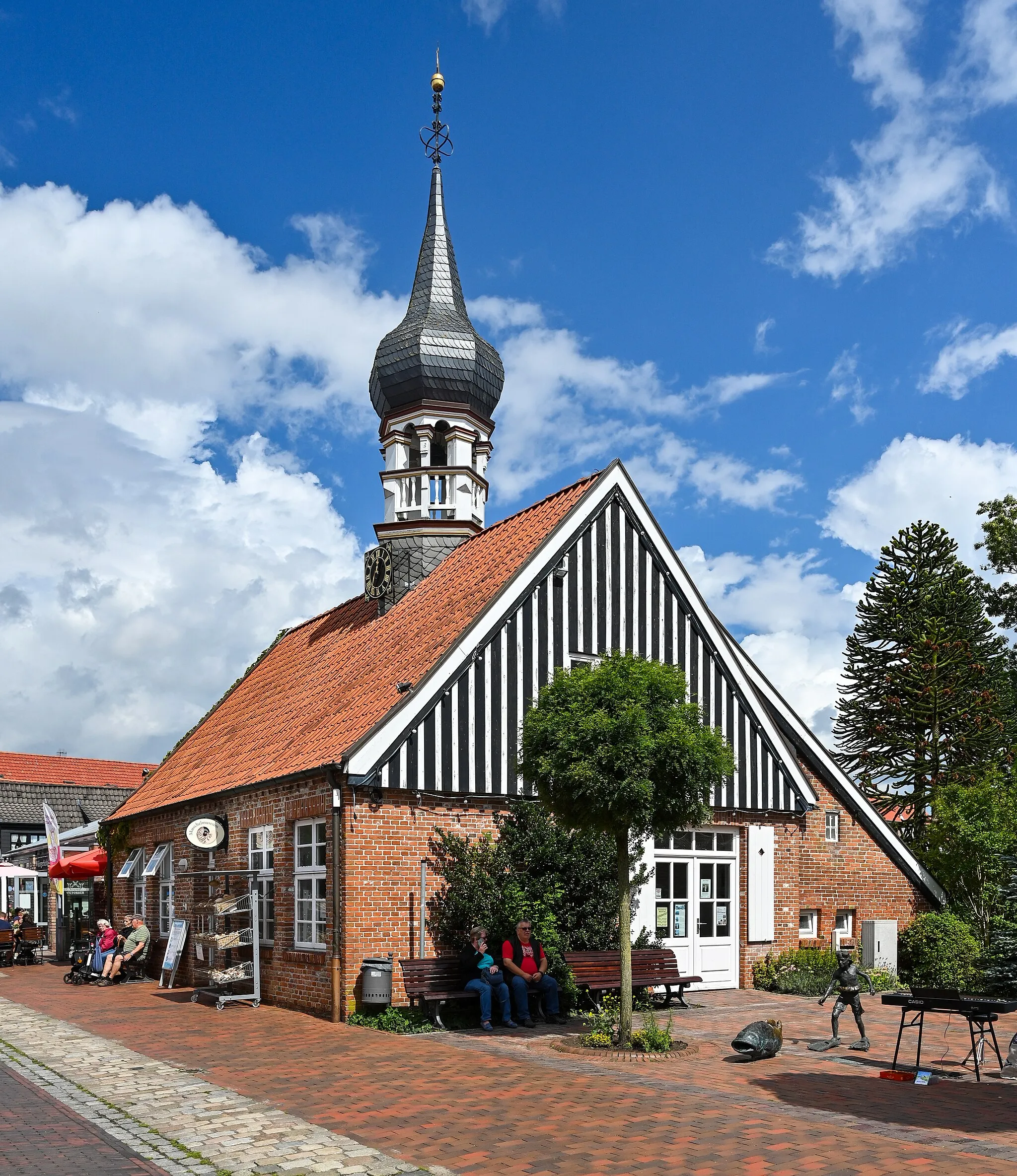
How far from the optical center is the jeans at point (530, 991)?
50.9ft

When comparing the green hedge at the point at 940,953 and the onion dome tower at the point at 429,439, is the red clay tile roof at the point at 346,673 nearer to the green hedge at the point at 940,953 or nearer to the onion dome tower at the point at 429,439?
the onion dome tower at the point at 429,439

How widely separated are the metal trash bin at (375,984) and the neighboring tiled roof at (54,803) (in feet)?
113

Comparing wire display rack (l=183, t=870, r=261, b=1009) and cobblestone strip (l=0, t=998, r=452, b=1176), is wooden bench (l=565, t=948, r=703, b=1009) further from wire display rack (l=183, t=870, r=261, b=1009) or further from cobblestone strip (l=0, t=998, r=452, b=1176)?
cobblestone strip (l=0, t=998, r=452, b=1176)

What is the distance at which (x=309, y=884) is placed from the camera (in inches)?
688

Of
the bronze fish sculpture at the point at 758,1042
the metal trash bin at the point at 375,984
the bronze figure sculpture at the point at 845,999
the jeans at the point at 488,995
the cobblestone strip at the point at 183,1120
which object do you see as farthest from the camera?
the metal trash bin at the point at 375,984

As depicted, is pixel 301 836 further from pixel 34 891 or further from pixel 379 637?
pixel 34 891

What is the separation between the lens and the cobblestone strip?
8.21 m

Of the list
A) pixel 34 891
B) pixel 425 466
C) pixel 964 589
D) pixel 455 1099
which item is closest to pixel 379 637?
pixel 425 466

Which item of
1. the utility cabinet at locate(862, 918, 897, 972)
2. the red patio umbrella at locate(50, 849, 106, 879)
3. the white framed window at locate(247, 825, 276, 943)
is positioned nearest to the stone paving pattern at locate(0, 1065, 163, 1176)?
the white framed window at locate(247, 825, 276, 943)

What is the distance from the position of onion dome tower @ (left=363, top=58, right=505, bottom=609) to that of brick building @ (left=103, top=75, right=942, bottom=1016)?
0.05 m

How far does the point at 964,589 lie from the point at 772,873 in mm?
15064

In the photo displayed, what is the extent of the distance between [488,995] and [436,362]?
13.8 m

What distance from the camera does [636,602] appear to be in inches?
800

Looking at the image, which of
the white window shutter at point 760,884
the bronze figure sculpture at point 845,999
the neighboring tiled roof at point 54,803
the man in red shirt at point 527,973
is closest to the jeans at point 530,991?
the man in red shirt at point 527,973
